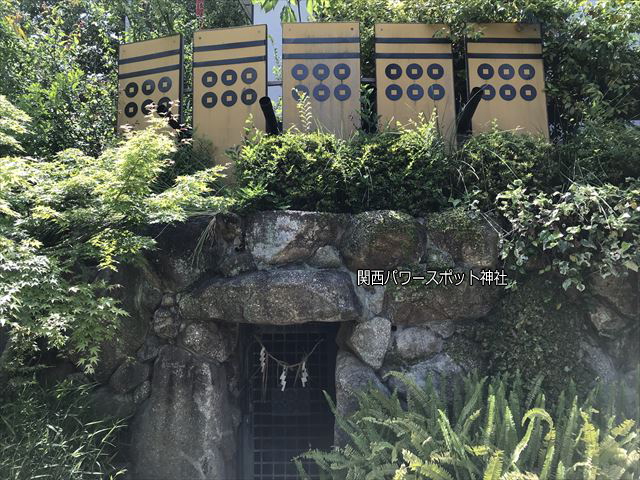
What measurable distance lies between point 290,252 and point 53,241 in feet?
5.67

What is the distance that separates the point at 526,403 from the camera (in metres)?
3.97

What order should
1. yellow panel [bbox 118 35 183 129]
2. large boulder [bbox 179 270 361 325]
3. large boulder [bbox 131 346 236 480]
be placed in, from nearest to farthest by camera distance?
large boulder [bbox 179 270 361 325]
large boulder [bbox 131 346 236 480]
yellow panel [bbox 118 35 183 129]

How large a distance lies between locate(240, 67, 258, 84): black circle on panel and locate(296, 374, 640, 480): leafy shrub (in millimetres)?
3073

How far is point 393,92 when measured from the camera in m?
5.43

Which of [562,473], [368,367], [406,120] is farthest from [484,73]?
[562,473]

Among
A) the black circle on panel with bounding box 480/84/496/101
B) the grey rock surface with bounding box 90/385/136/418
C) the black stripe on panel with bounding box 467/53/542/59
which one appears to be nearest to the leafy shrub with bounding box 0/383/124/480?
the grey rock surface with bounding box 90/385/136/418

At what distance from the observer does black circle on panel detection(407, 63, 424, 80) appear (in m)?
5.46

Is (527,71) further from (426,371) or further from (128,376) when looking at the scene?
(128,376)

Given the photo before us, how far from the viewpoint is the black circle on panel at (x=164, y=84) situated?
5.70 metres

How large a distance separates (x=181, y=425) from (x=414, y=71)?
3.70 meters

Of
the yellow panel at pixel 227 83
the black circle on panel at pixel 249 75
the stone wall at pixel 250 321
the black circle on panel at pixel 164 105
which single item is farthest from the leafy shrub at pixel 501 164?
the black circle on panel at pixel 164 105

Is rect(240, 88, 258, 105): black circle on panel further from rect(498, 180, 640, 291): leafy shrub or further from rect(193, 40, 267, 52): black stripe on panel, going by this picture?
rect(498, 180, 640, 291): leafy shrub

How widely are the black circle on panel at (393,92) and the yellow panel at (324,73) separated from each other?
Result: 0.92 feet

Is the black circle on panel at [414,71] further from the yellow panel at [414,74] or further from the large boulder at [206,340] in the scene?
the large boulder at [206,340]
